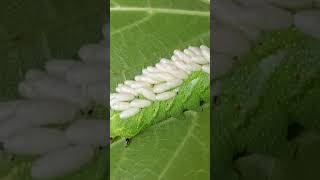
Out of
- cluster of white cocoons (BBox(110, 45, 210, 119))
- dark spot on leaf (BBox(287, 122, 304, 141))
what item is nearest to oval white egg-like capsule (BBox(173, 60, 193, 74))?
cluster of white cocoons (BBox(110, 45, 210, 119))

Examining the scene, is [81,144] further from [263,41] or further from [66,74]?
[263,41]

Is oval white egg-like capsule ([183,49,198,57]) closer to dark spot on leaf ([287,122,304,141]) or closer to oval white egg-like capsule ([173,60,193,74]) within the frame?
Answer: oval white egg-like capsule ([173,60,193,74])

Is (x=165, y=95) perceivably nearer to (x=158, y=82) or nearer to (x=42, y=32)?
(x=158, y=82)

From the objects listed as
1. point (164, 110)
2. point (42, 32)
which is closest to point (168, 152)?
point (164, 110)

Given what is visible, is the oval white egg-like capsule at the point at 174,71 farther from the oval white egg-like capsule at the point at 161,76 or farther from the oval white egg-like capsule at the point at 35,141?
the oval white egg-like capsule at the point at 35,141

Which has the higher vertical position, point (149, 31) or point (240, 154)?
point (149, 31)

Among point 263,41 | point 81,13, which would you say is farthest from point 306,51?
point 81,13

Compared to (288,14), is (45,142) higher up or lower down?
lower down
